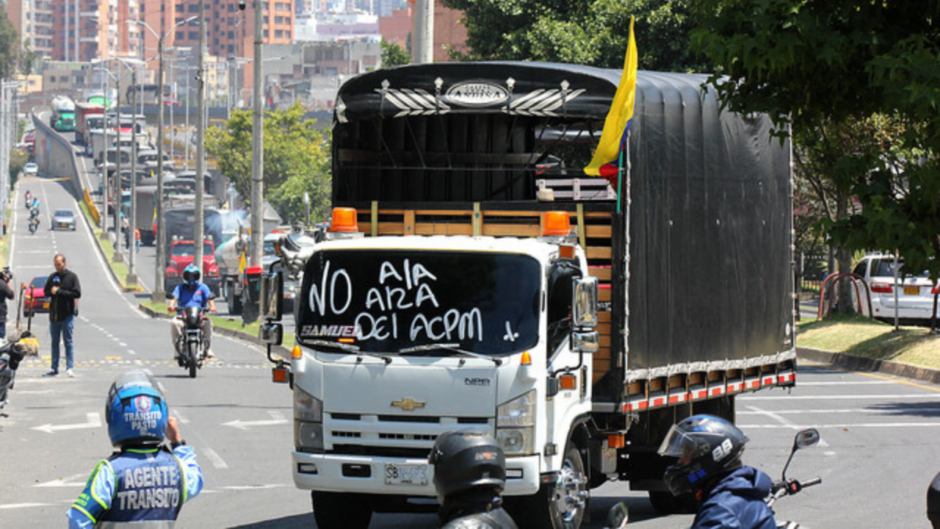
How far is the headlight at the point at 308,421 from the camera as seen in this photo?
36.4 ft

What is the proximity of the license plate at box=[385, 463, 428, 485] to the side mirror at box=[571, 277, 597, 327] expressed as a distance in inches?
57.5

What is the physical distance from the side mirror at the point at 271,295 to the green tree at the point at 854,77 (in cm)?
371

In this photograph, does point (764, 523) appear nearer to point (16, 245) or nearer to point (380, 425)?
point (380, 425)

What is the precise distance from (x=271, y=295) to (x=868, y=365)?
59.7 feet

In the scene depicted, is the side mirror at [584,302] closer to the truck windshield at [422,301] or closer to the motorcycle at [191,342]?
the truck windshield at [422,301]

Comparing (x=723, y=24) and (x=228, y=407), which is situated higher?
(x=723, y=24)

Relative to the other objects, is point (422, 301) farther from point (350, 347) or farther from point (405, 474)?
point (405, 474)

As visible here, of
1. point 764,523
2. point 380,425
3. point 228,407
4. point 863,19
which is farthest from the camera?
point 228,407

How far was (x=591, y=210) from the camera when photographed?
12422 mm

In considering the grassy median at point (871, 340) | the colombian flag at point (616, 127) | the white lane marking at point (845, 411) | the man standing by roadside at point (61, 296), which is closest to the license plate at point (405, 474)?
the colombian flag at point (616, 127)

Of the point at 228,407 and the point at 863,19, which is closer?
the point at 863,19

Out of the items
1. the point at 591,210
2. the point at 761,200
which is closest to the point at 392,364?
the point at 591,210

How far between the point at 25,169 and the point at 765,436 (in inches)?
6683

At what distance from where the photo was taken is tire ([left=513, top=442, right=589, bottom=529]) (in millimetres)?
11023
